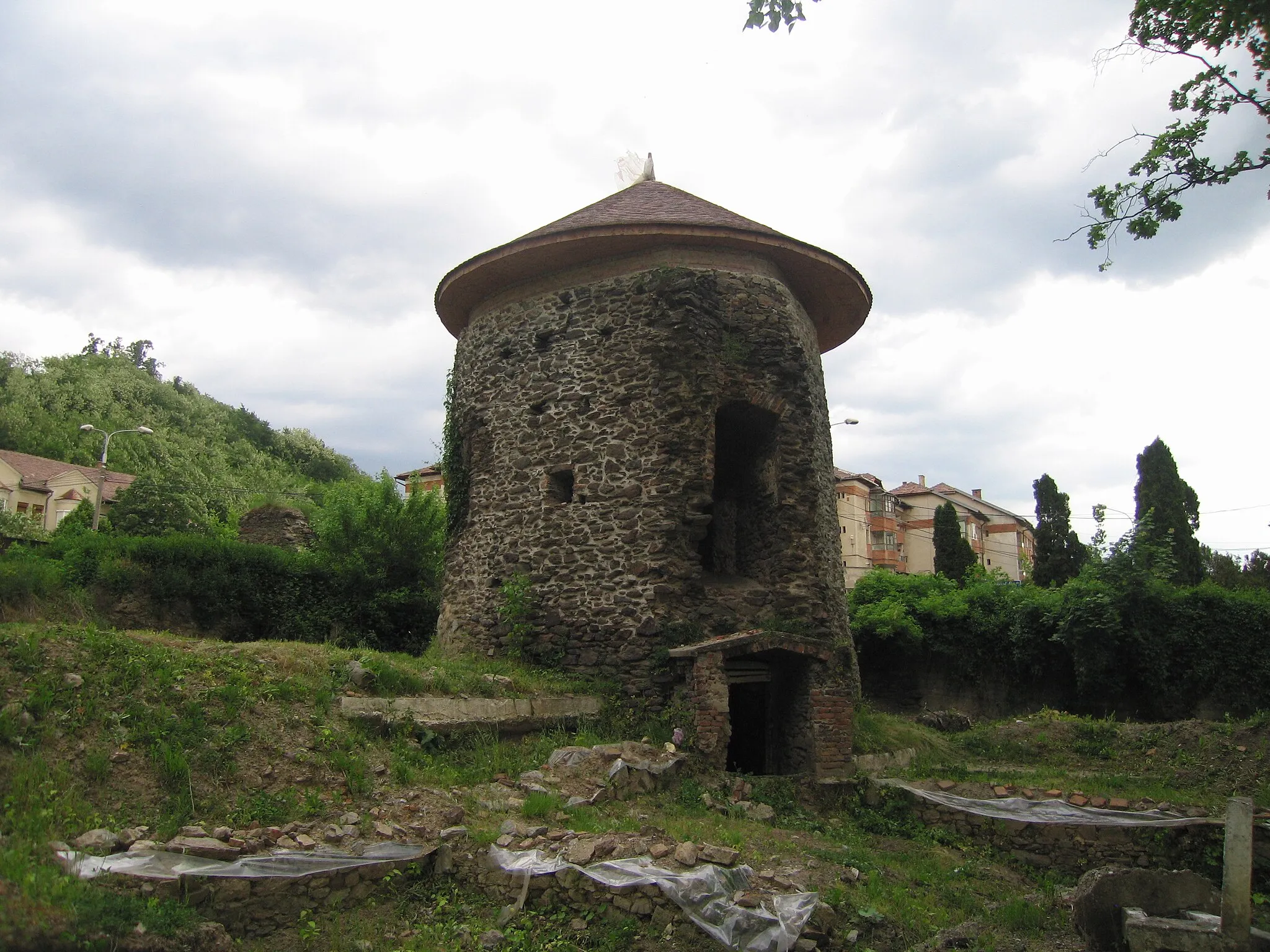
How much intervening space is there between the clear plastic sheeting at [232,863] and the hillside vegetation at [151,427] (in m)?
33.7

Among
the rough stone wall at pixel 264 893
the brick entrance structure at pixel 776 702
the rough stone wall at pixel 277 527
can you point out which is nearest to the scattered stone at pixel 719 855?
the rough stone wall at pixel 264 893

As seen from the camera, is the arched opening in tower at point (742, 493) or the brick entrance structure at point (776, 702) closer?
the brick entrance structure at point (776, 702)

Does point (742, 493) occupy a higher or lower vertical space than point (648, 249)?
lower

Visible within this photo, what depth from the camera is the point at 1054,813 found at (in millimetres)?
8797

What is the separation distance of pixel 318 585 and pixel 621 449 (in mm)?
9536

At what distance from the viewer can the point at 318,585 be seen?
1814cm

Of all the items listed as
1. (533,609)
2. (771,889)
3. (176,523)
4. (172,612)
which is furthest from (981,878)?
(176,523)

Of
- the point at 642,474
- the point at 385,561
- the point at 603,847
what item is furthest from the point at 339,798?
the point at 385,561

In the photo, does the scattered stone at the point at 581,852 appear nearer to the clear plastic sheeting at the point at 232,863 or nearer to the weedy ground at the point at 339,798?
the weedy ground at the point at 339,798

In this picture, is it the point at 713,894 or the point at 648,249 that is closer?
the point at 713,894

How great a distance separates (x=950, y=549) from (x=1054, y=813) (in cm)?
2549

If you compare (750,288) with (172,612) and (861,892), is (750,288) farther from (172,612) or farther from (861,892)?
(172,612)

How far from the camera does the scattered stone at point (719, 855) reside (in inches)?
252

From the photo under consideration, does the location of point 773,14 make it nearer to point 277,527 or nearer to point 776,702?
point 776,702
